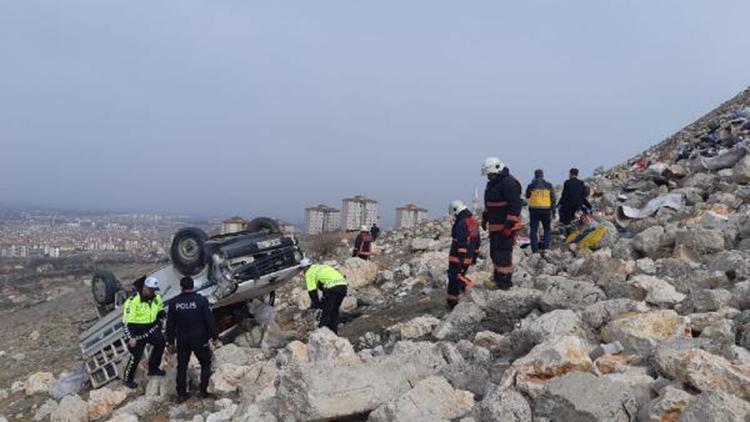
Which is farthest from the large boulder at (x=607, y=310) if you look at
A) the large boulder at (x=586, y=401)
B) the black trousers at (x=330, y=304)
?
the black trousers at (x=330, y=304)

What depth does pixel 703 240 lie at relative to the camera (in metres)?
7.30

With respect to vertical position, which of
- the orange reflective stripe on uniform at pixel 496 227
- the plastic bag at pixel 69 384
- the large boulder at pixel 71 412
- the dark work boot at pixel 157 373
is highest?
the orange reflective stripe on uniform at pixel 496 227

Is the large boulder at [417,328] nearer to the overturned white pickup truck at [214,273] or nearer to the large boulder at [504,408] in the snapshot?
the overturned white pickup truck at [214,273]

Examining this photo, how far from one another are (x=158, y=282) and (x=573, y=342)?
5.81 meters

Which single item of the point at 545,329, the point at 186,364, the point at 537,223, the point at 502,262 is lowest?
the point at 186,364

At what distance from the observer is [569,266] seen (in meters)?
8.09

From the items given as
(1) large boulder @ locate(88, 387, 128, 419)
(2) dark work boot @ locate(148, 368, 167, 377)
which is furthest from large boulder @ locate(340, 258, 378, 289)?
(1) large boulder @ locate(88, 387, 128, 419)

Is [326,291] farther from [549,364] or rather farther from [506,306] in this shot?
[549,364]

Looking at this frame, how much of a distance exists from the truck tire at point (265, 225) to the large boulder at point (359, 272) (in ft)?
8.82

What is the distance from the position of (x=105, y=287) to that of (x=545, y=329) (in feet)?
21.1

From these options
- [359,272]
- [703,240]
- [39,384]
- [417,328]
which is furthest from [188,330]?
[703,240]

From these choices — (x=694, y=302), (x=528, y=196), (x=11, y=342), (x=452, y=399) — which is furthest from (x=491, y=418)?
(x=11, y=342)

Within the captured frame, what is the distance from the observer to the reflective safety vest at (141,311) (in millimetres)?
7645

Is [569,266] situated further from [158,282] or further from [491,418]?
[158,282]
